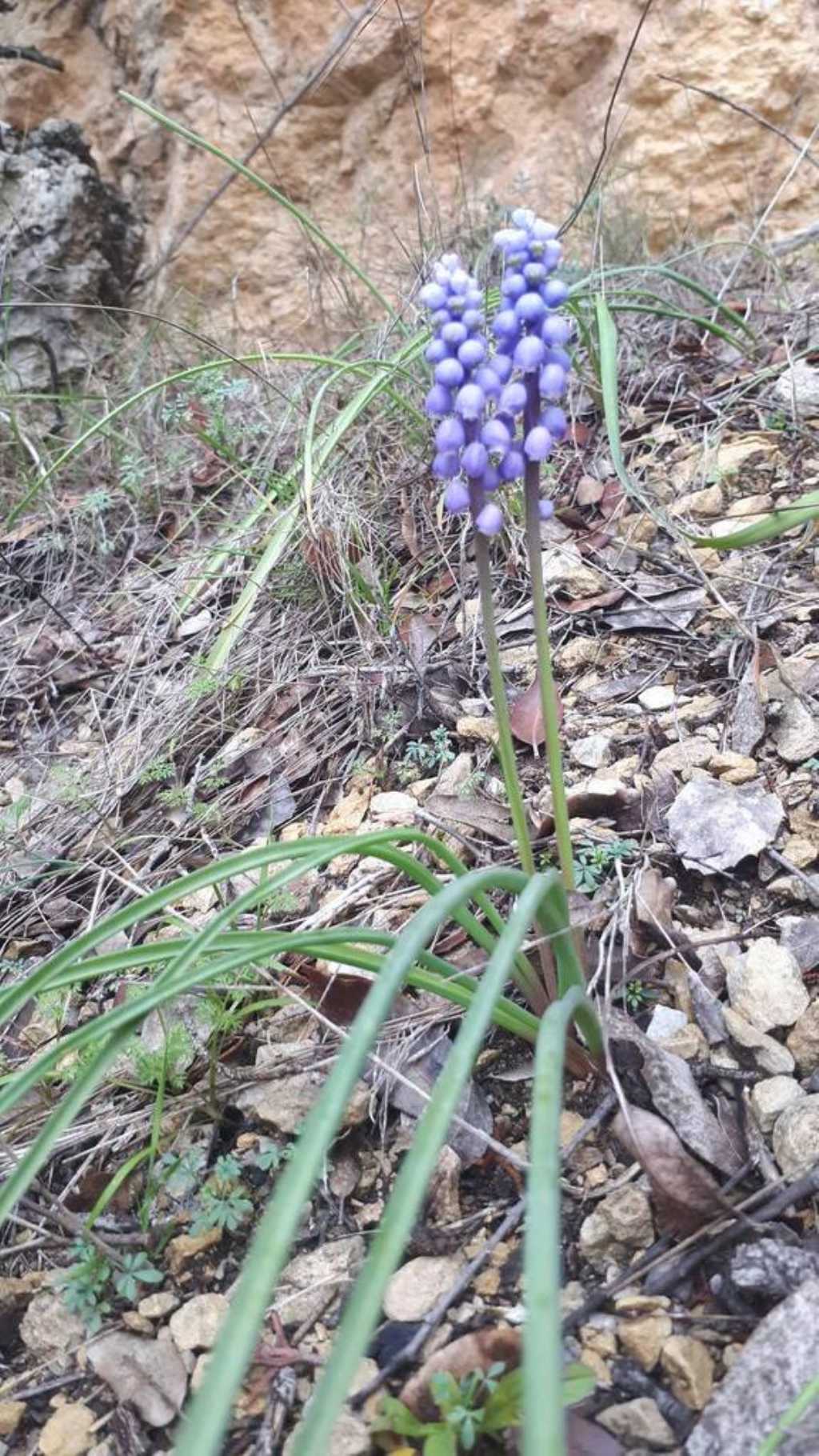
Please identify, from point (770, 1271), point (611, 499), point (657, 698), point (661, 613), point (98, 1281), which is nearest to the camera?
point (770, 1271)

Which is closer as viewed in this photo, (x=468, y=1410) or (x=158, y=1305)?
(x=468, y=1410)

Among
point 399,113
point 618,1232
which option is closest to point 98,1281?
point 618,1232

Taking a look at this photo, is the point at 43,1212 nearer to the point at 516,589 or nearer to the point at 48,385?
the point at 516,589

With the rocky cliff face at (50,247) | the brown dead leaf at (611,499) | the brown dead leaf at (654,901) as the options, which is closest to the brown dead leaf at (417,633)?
the brown dead leaf at (611,499)

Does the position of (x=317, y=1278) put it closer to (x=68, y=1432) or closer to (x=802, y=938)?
(x=68, y=1432)

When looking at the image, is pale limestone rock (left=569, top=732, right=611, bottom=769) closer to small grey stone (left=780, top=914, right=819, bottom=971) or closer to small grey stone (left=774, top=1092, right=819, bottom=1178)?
small grey stone (left=780, top=914, right=819, bottom=971)

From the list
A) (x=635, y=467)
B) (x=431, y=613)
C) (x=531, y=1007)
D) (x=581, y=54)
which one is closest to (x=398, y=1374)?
(x=531, y=1007)

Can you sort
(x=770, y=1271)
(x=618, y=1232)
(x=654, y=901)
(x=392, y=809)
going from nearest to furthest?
1. (x=770, y=1271)
2. (x=618, y=1232)
3. (x=654, y=901)
4. (x=392, y=809)

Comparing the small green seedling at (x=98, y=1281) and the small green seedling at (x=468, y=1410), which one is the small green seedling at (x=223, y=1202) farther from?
the small green seedling at (x=468, y=1410)

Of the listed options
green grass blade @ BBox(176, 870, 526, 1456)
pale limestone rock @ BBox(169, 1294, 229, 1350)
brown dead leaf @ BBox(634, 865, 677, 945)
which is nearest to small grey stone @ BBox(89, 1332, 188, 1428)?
Result: pale limestone rock @ BBox(169, 1294, 229, 1350)
